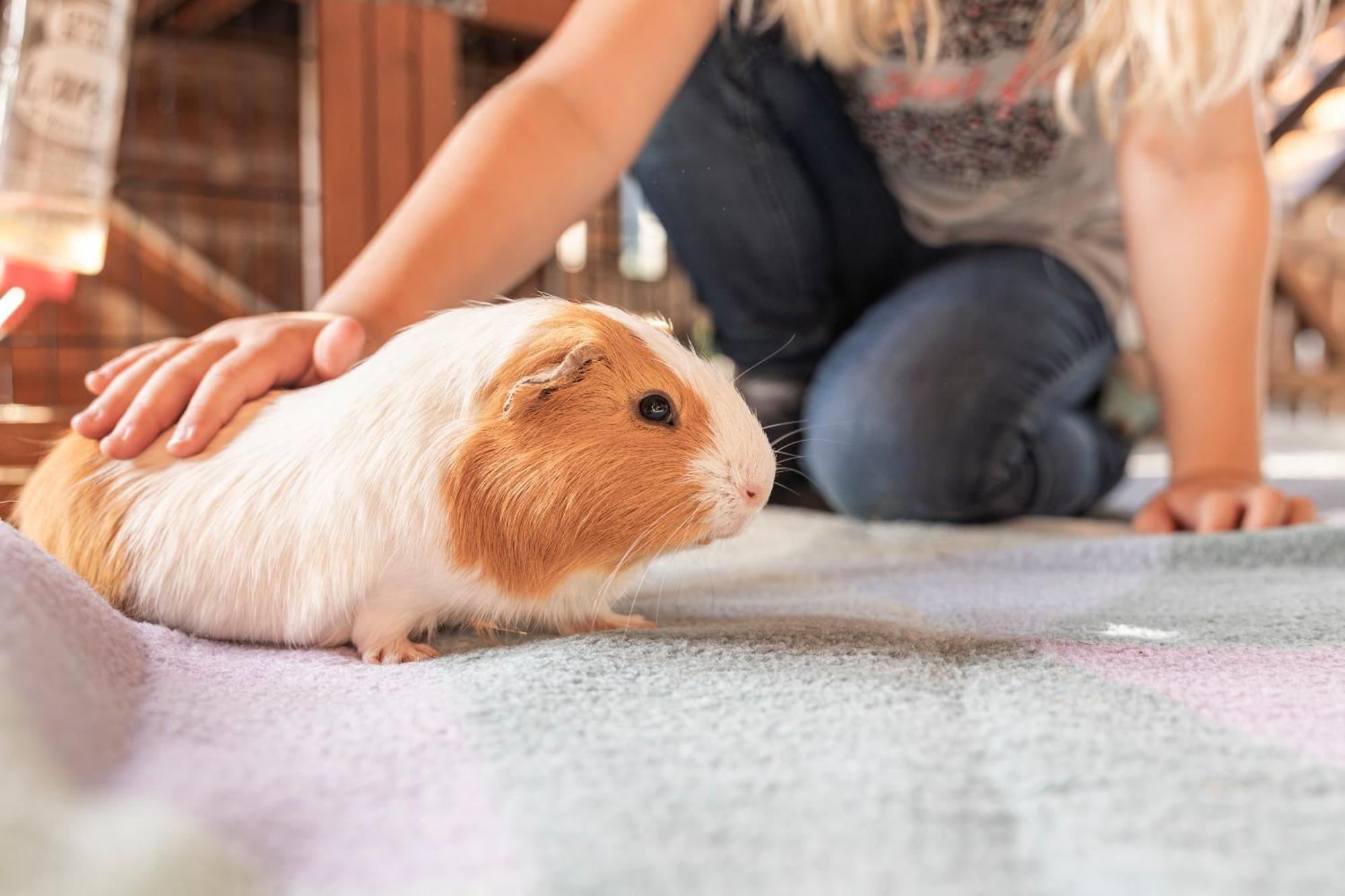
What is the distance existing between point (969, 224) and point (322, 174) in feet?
3.44

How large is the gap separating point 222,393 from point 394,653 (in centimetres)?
24

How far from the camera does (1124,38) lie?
118 cm

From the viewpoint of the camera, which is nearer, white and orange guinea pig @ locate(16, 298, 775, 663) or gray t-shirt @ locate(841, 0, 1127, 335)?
white and orange guinea pig @ locate(16, 298, 775, 663)

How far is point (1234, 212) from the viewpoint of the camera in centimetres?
129

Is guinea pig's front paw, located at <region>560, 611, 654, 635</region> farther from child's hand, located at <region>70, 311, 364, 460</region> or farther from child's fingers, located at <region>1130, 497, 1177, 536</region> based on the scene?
child's fingers, located at <region>1130, 497, 1177, 536</region>

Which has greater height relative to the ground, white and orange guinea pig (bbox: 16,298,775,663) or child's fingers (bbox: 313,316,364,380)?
child's fingers (bbox: 313,316,364,380)

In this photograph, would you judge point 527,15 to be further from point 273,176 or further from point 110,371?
point 110,371

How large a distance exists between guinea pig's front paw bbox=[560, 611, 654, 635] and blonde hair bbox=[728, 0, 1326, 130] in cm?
80

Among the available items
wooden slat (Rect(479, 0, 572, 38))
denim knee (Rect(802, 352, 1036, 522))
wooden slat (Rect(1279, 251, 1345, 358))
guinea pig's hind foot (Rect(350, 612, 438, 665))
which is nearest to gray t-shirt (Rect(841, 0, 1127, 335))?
denim knee (Rect(802, 352, 1036, 522))

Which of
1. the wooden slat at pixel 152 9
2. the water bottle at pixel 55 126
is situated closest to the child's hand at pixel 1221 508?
the water bottle at pixel 55 126

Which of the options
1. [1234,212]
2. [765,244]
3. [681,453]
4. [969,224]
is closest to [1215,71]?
[1234,212]

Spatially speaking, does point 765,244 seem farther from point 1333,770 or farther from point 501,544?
point 1333,770

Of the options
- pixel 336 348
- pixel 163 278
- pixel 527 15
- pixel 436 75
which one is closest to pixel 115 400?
pixel 336 348

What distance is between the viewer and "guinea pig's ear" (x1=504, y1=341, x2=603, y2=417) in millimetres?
628
